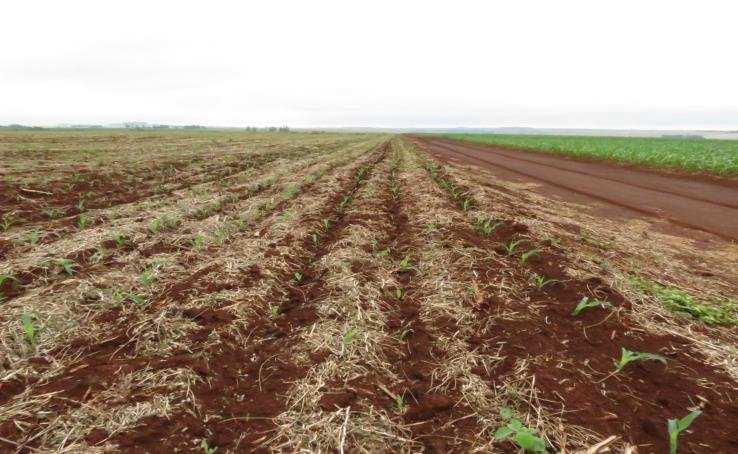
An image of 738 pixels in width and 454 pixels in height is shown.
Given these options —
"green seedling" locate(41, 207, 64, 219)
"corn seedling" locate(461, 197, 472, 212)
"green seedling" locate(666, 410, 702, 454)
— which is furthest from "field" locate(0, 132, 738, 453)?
"corn seedling" locate(461, 197, 472, 212)

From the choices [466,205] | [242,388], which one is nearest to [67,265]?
[242,388]

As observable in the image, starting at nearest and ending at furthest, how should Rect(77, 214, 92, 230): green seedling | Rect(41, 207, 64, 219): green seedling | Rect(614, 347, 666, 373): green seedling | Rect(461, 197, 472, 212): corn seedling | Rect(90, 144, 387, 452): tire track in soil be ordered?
Rect(90, 144, 387, 452): tire track in soil → Rect(614, 347, 666, 373): green seedling → Rect(77, 214, 92, 230): green seedling → Rect(41, 207, 64, 219): green seedling → Rect(461, 197, 472, 212): corn seedling

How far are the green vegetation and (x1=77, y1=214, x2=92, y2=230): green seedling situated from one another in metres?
8.96

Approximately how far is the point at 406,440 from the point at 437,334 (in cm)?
129

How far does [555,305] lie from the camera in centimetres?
391

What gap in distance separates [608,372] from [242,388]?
2955 millimetres

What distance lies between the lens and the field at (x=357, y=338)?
2.36 metres

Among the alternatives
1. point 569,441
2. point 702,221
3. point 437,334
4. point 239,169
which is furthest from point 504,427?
point 239,169

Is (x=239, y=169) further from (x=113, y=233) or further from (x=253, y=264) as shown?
(x=253, y=264)

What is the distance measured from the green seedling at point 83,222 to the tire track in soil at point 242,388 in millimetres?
4746

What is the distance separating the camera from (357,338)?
3359 millimetres

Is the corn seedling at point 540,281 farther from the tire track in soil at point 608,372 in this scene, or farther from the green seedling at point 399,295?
the green seedling at point 399,295

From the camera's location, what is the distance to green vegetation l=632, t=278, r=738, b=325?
12.9ft

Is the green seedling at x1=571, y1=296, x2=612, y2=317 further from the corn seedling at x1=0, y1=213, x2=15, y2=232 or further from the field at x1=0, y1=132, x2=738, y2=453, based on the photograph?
the corn seedling at x1=0, y1=213, x2=15, y2=232
